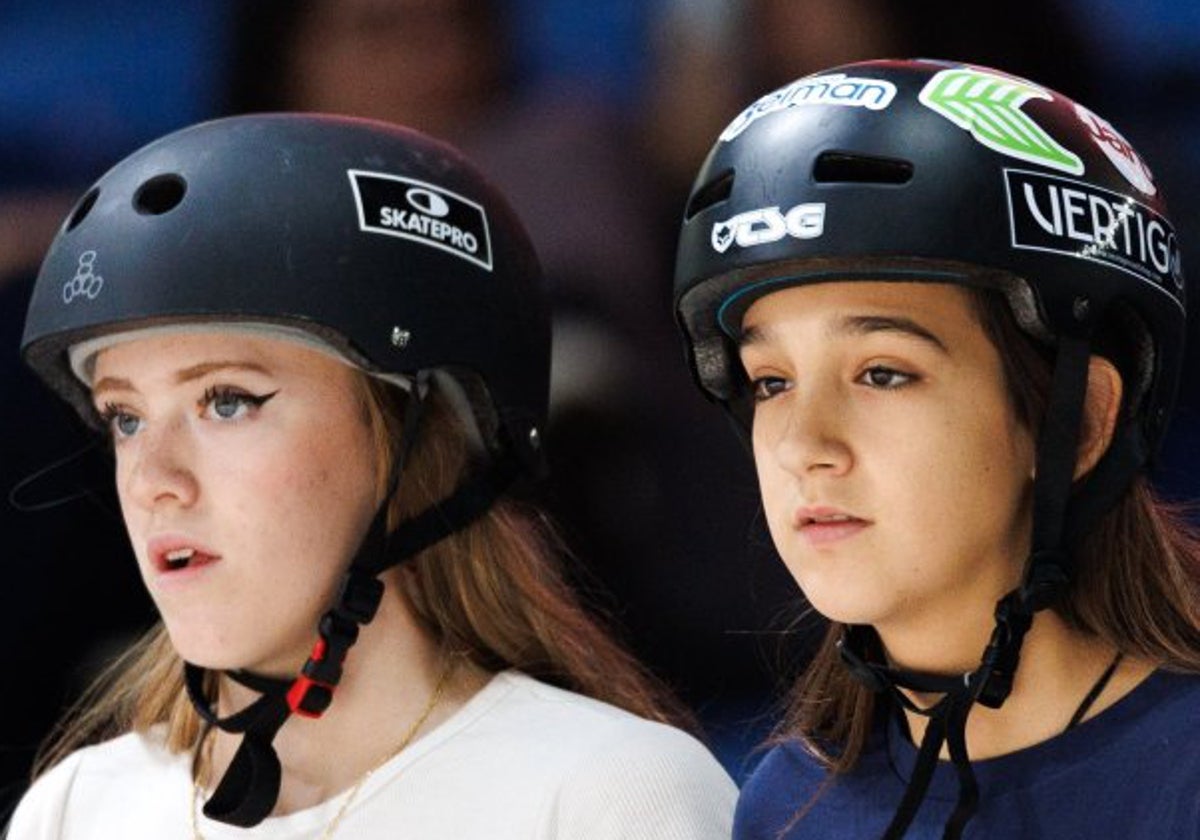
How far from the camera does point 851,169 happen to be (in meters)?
2.44

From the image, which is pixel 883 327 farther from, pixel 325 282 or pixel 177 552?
pixel 177 552

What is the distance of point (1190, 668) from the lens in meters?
2.33

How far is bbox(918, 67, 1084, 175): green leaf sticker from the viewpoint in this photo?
7.89 feet

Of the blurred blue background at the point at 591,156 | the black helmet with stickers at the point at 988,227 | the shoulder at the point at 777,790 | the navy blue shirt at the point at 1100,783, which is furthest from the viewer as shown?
the blurred blue background at the point at 591,156

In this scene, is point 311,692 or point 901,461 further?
point 311,692

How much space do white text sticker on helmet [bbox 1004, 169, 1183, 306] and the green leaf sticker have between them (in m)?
0.03

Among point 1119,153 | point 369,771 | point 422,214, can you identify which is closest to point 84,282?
point 422,214

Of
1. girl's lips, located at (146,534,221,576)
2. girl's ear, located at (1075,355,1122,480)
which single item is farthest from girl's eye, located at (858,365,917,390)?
girl's lips, located at (146,534,221,576)

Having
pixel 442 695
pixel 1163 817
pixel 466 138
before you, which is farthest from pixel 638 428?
pixel 1163 817

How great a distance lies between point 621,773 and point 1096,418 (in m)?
0.73

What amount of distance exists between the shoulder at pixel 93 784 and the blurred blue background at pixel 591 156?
474 millimetres

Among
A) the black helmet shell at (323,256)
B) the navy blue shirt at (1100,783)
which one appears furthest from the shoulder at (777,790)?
the black helmet shell at (323,256)

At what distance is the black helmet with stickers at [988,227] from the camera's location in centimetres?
236

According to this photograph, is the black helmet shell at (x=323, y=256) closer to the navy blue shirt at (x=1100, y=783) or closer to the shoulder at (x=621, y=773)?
the shoulder at (x=621, y=773)
